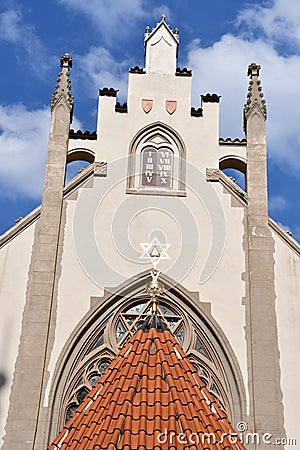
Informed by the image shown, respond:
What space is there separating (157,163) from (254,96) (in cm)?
237

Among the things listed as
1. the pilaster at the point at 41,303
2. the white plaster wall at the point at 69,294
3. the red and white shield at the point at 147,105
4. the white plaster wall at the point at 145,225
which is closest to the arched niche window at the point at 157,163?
the white plaster wall at the point at 145,225

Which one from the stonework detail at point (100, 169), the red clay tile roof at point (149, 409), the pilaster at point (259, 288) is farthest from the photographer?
the stonework detail at point (100, 169)

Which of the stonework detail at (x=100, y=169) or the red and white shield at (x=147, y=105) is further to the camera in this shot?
the red and white shield at (x=147, y=105)

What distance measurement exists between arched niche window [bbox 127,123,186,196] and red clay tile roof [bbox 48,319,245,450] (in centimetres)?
522

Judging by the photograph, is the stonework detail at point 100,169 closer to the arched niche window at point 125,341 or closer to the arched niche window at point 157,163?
the arched niche window at point 157,163

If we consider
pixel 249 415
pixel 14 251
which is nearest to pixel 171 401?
pixel 249 415

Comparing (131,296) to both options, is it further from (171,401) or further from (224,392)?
(171,401)

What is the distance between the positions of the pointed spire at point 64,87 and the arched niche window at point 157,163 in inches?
60.4

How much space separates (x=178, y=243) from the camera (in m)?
12.4

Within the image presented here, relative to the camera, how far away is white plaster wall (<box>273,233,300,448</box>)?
10.9m

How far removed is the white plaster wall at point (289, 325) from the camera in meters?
10.9

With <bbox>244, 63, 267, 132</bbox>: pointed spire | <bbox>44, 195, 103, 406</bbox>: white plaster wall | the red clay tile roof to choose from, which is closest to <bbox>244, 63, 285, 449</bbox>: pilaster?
<bbox>244, 63, 267, 132</bbox>: pointed spire

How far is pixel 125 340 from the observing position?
1171 cm

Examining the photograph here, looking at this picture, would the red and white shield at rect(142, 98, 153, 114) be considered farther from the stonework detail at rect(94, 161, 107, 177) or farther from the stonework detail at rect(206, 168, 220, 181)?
the stonework detail at rect(206, 168, 220, 181)
